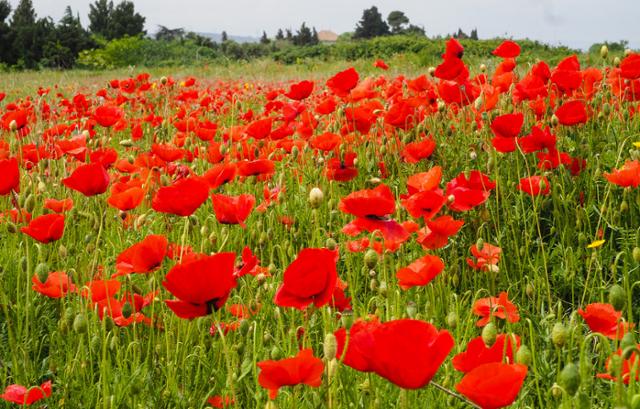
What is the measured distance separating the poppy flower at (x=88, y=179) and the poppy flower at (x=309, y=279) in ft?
2.92

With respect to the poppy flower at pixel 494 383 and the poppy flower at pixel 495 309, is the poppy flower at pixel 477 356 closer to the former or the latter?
the poppy flower at pixel 494 383

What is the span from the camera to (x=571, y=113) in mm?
2457

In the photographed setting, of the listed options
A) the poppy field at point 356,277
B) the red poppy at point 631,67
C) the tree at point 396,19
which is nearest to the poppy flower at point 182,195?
the poppy field at point 356,277

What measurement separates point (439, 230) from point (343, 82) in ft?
4.38

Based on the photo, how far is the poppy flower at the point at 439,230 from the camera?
5.26 feet

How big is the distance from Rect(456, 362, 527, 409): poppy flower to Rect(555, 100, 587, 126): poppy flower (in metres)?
1.85

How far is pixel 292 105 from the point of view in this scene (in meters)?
3.15

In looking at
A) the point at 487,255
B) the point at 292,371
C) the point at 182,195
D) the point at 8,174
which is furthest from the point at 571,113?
the point at 8,174

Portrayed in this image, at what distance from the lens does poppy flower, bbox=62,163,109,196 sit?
1.79 meters

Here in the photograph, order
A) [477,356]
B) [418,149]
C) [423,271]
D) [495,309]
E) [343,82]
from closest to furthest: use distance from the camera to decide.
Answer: [477,356], [423,271], [495,309], [418,149], [343,82]

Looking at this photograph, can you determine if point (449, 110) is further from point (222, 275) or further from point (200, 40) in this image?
point (200, 40)

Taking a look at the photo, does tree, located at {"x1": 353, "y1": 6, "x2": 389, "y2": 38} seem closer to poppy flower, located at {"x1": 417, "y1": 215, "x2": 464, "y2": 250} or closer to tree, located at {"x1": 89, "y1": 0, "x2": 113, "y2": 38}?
tree, located at {"x1": 89, "y1": 0, "x2": 113, "y2": 38}

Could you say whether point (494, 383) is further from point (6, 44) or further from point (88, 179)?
point (6, 44)

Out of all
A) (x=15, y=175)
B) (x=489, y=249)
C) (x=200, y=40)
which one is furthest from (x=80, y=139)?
(x=200, y=40)
